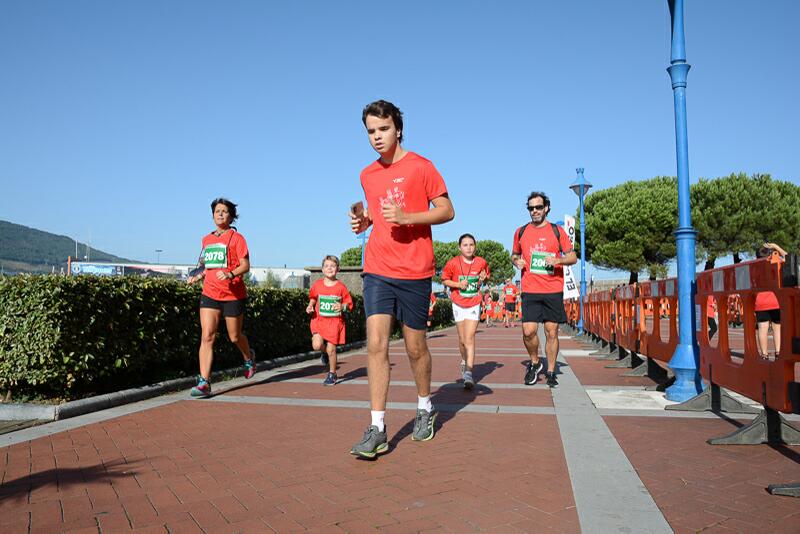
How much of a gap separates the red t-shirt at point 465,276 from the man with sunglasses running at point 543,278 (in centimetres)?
68

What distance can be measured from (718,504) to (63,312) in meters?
5.03

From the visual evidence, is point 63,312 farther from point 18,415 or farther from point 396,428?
point 396,428

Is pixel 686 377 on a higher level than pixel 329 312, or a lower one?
lower

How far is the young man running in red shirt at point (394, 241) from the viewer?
4.07 m

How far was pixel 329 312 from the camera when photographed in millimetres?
7973

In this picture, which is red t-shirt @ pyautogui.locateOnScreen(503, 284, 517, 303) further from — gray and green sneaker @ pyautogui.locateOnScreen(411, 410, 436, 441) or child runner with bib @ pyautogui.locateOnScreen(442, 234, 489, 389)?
gray and green sneaker @ pyautogui.locateOnScreen(411, 410, 436, 441)

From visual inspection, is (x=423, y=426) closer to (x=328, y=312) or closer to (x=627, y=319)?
(x=328, y=312)

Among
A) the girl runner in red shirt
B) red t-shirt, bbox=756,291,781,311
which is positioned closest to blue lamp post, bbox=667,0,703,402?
red t-shirt, bbox=756,291,781,311

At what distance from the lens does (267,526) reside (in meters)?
2.71

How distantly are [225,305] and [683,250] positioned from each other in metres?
4.59

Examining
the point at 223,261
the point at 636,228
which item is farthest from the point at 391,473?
the point at 636,228

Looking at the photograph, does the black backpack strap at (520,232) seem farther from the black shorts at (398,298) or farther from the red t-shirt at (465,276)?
the black shorts at (398,298)

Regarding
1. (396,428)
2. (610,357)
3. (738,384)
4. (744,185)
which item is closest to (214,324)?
(396,428)

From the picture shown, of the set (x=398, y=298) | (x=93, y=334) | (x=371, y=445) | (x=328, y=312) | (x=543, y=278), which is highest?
(x=543, y=278)
